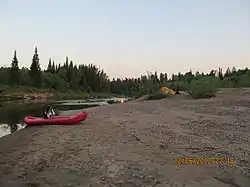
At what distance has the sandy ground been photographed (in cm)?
764

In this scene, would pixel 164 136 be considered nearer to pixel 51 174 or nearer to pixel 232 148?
pixel 232 148

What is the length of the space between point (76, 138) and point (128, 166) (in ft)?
15.3

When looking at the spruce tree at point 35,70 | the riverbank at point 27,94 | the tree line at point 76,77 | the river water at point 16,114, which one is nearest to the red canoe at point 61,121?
the river water at point 16,114

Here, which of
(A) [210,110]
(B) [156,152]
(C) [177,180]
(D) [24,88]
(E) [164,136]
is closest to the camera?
(C) [177,180]

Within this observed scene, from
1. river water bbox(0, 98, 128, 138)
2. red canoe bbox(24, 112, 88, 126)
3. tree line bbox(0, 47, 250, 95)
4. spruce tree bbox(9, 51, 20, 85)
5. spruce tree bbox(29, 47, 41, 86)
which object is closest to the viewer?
red canoe bbox(24, 112, 88, 126)

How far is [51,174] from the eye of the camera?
8.20 metres

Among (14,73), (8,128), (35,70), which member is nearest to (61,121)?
(8,128)

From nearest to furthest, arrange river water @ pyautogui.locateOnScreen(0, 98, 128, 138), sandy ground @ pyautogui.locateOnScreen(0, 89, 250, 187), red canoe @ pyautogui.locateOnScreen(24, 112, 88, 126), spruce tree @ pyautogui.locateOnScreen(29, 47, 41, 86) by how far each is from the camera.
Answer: sandy ground @ pyautogui.locateOnScreen(0, 89, 250, 187), red canoe @ pyautogui.locateOnScreen(24, 112, 88, 126), river water @ pyautogui.locateOnScreen(0, 98, 128, 138), spruce tree @ pyautogui.locateOnScreen(29, 47, 41, 86)

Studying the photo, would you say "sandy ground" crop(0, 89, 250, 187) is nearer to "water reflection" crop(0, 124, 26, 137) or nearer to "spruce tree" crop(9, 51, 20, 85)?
"water reflection" crop(0, 124, 26, 137)

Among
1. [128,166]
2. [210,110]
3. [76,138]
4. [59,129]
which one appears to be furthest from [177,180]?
[210,110]
